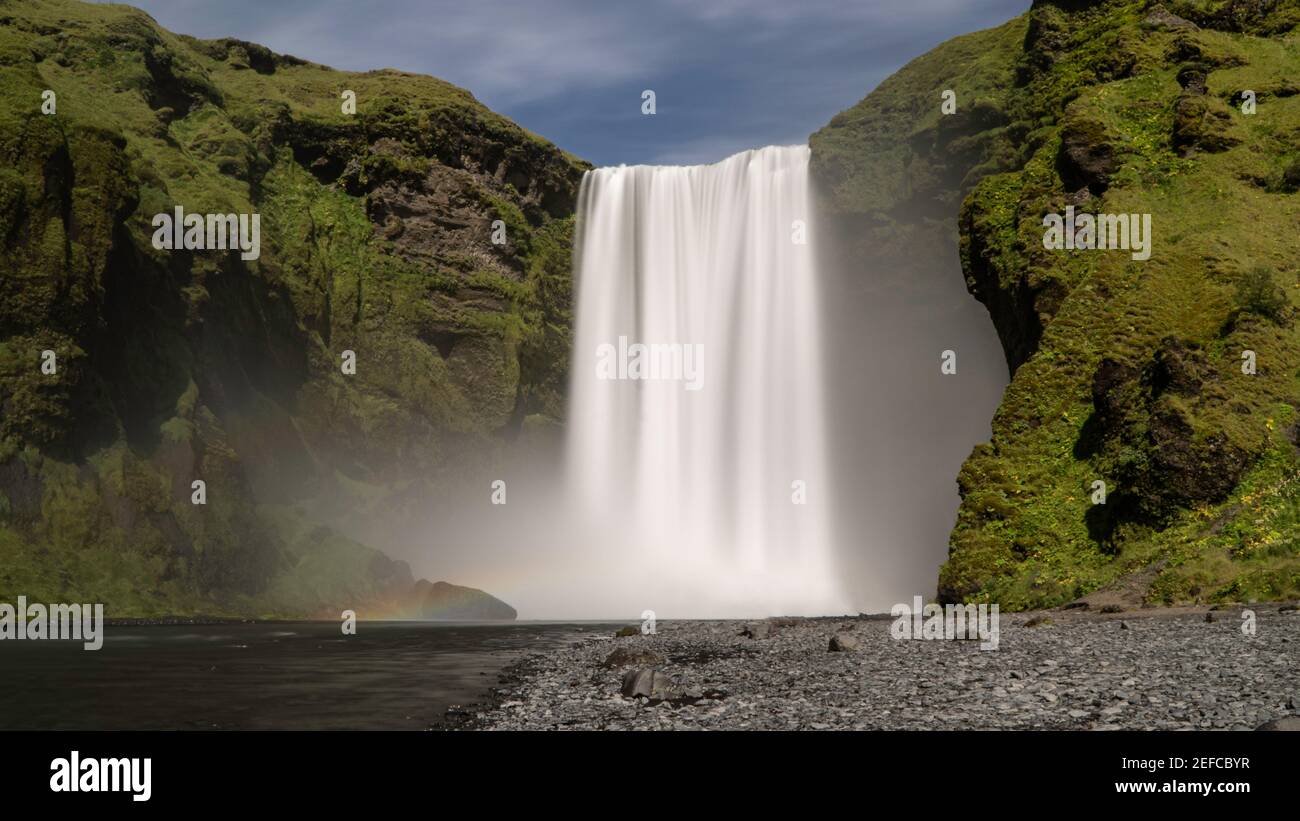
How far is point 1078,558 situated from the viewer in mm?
32781

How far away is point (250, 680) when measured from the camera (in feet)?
86.2

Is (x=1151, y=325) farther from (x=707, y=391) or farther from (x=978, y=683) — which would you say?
(x=707, y=391)

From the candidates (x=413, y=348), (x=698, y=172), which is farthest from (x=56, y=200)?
(x=698, y=172)

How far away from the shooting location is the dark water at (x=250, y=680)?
63.7 feet

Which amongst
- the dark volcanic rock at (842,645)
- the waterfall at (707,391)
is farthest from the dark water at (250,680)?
the waterfall at (707,391)

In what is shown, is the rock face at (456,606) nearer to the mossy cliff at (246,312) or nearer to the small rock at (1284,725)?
the mossy cliff at (246,312)

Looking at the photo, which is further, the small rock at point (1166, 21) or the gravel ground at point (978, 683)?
the small rock at point (1166, 21)

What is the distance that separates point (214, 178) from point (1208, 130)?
81.7 metres

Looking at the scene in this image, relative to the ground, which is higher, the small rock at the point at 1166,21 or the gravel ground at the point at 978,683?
the small rock at the point at 1166,21

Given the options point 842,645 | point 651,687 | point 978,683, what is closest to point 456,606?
point 842,645

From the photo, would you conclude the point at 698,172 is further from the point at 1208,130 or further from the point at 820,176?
the point at 1208,130

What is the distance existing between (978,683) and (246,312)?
81.6 meters

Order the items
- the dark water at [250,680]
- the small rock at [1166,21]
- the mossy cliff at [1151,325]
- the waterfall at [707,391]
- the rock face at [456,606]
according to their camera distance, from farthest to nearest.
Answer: the waterfall at [707,391] < the rock face at [456,606] < the small rock at [1166,21] < the mossy cliff at [1151,325] < the dark water at [250,680]

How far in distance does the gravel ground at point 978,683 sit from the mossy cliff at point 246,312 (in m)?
50.6
